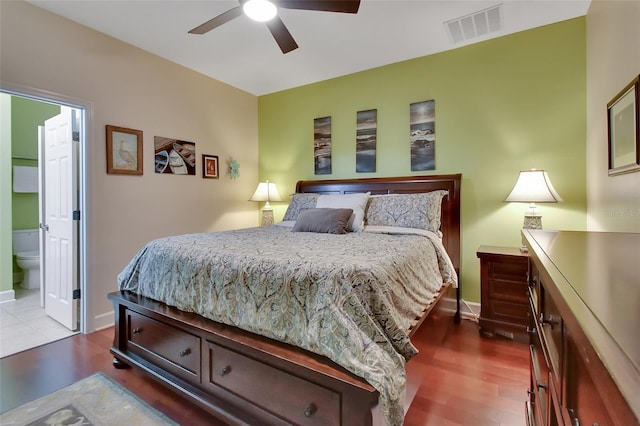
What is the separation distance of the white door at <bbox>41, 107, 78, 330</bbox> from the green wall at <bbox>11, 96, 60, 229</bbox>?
5.21 feet

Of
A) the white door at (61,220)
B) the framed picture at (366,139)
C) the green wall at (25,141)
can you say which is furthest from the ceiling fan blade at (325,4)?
the green wall at (25,141)

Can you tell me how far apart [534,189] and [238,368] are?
2.55 m

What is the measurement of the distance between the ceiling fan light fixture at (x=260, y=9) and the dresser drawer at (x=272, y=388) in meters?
2.08

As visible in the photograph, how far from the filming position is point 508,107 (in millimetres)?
2869

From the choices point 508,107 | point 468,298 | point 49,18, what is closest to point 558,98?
point 508,107

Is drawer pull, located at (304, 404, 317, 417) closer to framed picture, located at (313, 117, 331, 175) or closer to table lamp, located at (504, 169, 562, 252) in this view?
table lamp, located at (504, 169, 562, 252)

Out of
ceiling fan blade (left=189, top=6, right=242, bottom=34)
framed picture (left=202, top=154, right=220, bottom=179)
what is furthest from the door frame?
ceiling fan blade (left=189, top=6, right=242, bottom=34)

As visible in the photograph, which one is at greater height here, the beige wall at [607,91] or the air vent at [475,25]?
the air vent at [475,25]

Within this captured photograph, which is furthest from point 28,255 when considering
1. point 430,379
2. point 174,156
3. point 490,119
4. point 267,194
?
point 490,119

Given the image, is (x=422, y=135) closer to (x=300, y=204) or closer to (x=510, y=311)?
(x=300, y=204)

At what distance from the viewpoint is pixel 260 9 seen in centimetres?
200

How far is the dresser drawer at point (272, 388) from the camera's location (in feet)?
4.17

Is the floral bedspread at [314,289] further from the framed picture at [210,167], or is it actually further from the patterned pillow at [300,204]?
the framed picture at [210,167]

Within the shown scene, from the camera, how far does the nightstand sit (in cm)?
250
